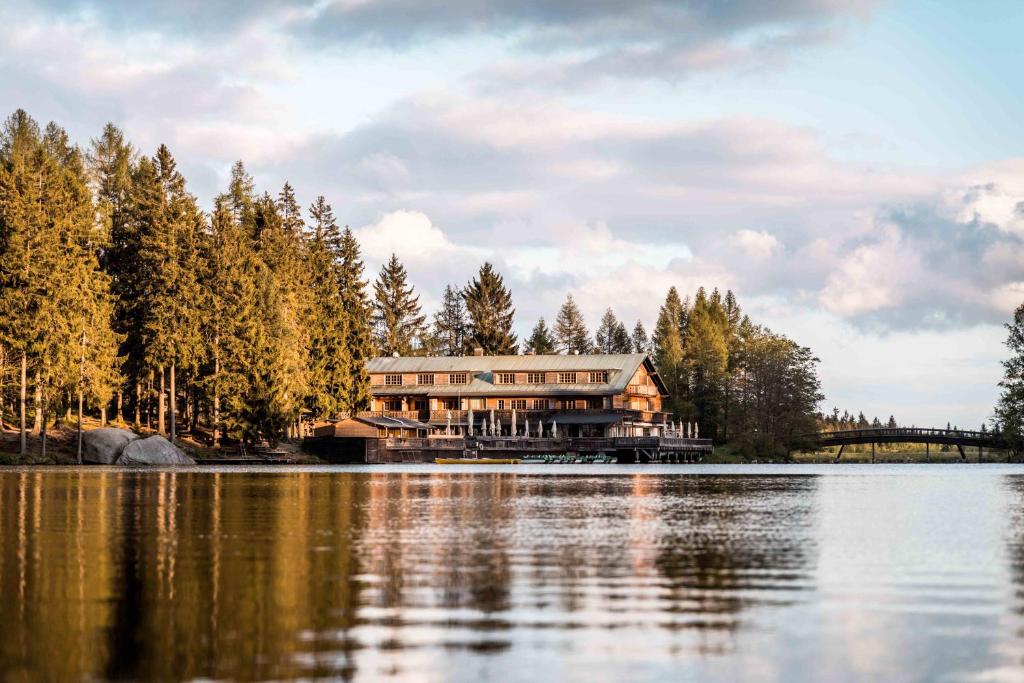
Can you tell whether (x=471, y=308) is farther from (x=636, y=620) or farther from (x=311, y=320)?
(x=636, y=620)

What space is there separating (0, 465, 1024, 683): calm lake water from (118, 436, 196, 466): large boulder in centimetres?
5084

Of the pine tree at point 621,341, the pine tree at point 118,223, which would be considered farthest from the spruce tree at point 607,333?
the pine tree at point 118,223

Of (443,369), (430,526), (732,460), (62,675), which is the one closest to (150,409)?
(443,369)

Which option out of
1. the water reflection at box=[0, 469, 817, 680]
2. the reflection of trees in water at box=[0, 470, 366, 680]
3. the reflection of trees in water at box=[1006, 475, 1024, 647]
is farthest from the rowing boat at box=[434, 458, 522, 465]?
the reflection of trees in water at box=[0, 470, 366, 680]

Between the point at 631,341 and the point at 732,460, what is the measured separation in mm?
63831

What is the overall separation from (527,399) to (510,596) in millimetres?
112578

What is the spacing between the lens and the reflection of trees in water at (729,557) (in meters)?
13.4

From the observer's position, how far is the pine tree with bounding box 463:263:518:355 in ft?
538

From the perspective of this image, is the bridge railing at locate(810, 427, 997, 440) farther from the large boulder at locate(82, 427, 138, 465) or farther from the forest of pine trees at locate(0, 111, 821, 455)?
the large boulder at locate(82, 427, 138, 465)

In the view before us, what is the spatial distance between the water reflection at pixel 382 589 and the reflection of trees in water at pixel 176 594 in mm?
39

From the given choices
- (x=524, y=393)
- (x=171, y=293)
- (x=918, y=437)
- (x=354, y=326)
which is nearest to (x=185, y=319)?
(x=171, y=293)

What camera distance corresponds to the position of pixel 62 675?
999 centimetres

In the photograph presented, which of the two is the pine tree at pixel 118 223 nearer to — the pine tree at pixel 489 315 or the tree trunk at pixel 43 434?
the tree trunk at pixel 43 434

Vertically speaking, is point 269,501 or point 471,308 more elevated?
point 471,308
